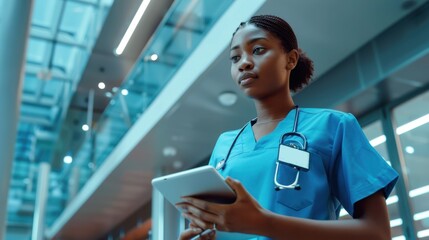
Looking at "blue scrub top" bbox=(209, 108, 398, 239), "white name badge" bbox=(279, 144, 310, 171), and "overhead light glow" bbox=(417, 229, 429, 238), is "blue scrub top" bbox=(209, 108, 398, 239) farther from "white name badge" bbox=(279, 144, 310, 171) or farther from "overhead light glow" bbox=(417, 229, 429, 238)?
"overhead light glow" bbox=(417, 229, 429, 238)

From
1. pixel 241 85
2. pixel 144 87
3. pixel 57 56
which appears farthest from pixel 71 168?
pixel 241 85

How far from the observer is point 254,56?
121cm

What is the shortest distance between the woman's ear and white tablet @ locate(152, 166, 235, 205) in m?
0.45

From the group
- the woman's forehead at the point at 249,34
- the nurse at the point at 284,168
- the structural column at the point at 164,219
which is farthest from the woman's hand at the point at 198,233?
the structural column at the point at 164,219

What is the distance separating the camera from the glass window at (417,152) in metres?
4.29

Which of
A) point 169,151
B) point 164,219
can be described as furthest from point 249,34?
point 164,219

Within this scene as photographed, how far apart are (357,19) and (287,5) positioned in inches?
27.8

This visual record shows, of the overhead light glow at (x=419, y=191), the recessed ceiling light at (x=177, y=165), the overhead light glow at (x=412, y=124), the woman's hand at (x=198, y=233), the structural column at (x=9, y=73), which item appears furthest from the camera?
the recessed ceiling light at (x=177, y=165)

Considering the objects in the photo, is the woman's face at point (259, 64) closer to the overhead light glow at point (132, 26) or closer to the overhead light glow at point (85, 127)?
the overhead light glow at point (132, 26)

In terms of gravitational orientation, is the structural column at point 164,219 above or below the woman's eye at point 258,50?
above

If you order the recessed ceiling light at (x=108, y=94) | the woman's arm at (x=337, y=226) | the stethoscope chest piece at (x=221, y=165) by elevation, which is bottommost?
the woman's arm at (x=337, y=226)

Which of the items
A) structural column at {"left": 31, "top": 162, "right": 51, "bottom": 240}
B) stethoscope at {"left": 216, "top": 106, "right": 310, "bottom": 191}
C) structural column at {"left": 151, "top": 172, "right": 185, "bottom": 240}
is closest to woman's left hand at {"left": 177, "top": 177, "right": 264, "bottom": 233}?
stethoscope at {"left": 216, "top": 106, "right": 310, "bottom": 191}

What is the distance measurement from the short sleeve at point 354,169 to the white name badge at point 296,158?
0.08 meters

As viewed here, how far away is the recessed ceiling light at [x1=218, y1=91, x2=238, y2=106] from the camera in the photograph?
5.41 m
